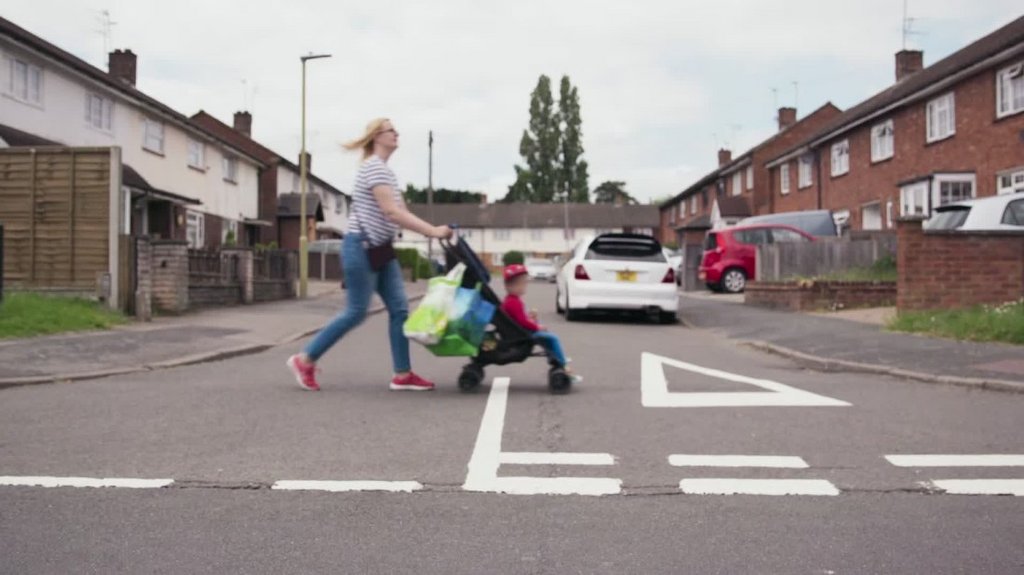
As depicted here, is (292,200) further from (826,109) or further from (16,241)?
(16,241)

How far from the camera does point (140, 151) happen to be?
27.5 m

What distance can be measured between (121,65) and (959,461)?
32235 mm

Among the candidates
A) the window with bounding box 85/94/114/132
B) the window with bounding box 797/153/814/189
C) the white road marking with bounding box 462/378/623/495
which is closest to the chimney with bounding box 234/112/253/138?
the window with bounding box 85/94/114/132

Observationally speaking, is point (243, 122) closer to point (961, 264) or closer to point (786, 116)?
point (786, 116)

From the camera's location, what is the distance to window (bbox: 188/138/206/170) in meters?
31.6

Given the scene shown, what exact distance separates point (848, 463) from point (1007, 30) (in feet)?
77.4

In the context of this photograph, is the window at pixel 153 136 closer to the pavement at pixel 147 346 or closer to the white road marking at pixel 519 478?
the pavement at pixel 147 346

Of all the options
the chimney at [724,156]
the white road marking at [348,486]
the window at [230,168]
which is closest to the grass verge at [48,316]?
the white road marking at [348,486]

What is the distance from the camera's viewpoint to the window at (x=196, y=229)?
31.4m

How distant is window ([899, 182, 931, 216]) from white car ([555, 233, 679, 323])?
12152mm

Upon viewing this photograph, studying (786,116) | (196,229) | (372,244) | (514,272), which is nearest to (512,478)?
(514,272)

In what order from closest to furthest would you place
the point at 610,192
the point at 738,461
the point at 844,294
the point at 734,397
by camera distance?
the point at 738,461 < the point at 734,397 < the point at 844,294 < the point at 610,192

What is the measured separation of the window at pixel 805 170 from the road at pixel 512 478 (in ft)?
98.9

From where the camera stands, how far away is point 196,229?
3225 centimetres
